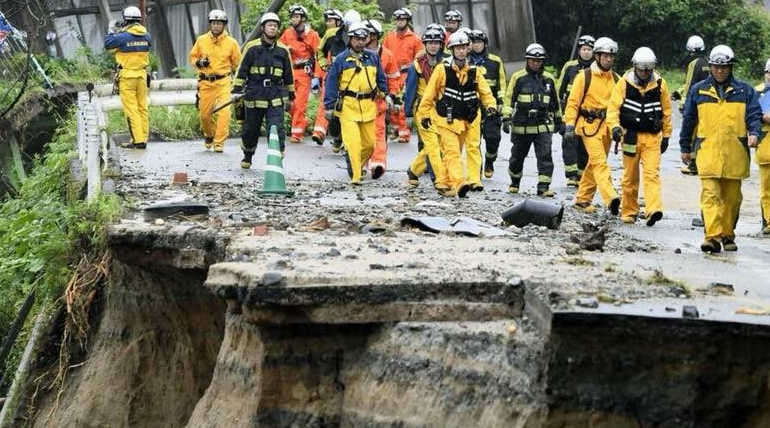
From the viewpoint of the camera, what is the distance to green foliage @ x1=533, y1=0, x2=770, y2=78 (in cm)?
3228

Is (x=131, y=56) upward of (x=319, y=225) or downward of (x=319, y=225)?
upward

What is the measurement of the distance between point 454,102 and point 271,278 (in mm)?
7772

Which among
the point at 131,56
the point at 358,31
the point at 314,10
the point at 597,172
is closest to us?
the point at 597,172

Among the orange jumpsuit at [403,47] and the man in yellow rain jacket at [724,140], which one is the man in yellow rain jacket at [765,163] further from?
the orange jumpsuit at [403,47]

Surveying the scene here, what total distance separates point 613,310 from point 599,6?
24721mm

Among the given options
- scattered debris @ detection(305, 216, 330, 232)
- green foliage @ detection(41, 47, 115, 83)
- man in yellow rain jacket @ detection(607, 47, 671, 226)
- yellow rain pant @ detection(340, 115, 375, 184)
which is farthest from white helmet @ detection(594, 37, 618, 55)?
green foliage @ detection(41, 47, 115, 83)

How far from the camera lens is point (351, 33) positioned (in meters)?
17.3

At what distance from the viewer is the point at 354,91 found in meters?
17.4

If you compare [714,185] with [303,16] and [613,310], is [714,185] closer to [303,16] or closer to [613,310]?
[613,310]

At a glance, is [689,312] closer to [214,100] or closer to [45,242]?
[45,242]

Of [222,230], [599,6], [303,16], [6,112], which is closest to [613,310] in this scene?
[222,230]

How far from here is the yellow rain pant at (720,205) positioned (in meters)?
13.3

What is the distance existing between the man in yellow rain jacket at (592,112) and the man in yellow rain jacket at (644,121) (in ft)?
3.02

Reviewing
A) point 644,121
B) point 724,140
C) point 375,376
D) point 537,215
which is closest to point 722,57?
point 724,140
